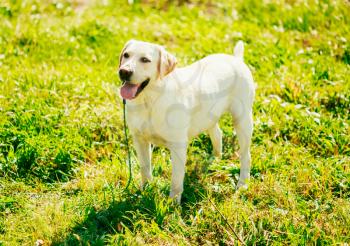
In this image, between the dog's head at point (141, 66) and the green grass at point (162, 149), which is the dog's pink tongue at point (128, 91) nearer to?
the dog's head at point (141, 66)

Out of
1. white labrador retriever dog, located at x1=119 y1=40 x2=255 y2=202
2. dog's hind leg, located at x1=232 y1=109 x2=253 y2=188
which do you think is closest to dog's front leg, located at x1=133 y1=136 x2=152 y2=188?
white labrador retriever dog, located at x1=119 y1=40 x2=255 y2=202

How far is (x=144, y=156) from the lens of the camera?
4.27 meters

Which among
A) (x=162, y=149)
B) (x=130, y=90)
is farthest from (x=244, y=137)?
(x=130, y=90)

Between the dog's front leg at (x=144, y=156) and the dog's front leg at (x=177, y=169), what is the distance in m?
0.26

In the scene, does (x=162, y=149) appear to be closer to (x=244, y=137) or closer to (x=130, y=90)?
(x=244, y=137)

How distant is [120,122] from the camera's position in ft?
17.6

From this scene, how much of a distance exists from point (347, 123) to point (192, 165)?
1.83 meters

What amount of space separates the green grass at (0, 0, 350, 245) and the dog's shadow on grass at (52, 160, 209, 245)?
11 millimetres

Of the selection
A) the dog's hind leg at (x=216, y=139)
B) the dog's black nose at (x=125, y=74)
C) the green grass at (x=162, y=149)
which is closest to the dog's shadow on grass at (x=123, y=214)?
the green grass at (x=162, y=149)

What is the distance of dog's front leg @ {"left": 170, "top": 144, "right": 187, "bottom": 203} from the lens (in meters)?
4.02

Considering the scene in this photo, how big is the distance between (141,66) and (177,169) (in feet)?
2.99

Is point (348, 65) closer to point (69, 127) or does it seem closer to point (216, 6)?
point (216, 6)

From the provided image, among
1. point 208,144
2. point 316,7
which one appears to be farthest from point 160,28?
point 208,144

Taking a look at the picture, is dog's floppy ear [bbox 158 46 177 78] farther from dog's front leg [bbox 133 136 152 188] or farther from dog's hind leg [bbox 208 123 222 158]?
dog's hind leg [bbox 208 123 222 158]
